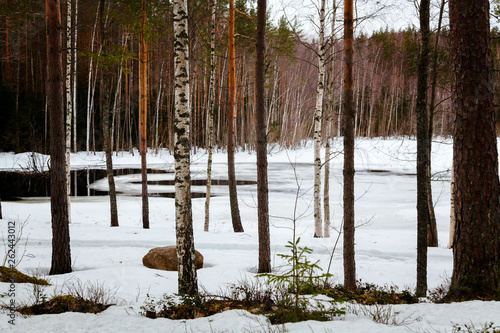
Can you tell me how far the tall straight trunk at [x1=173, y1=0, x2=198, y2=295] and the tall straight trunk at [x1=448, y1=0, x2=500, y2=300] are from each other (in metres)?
3.27

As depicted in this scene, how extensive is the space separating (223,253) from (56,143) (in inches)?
173

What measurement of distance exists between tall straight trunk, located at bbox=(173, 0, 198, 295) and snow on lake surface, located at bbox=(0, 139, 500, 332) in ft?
1.82

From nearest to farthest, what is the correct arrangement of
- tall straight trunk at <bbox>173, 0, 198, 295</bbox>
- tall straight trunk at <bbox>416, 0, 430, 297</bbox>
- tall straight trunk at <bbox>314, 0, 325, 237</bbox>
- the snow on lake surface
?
1. the snow on lake surface
2. tall straight trunk at <bbox>173, 0, 198, 295</bbox>
3. tall straight trunk at <bbox>416, 0, 430, 297</bbox>
4. tall straight trunk at <bbox>314, 0, 325, 237</bbox>

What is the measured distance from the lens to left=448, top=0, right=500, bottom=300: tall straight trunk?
3932mm

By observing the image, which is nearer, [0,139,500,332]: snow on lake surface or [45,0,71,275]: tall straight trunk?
[0,139,500,332]: snow on lake surface

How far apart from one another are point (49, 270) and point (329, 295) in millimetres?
5364

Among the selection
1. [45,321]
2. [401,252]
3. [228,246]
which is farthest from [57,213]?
[401,252]

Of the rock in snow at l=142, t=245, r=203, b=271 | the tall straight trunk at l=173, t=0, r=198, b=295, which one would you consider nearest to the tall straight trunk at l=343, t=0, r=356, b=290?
the tall straight trunk at l=173, t=0, r=198, b=295

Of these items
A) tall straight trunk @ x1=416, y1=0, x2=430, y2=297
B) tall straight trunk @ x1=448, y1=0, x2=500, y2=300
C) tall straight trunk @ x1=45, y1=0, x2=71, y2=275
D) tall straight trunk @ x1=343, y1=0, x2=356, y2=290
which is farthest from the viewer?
tall straight trunk @ x1=45, y1=0, x2=71, y2=275

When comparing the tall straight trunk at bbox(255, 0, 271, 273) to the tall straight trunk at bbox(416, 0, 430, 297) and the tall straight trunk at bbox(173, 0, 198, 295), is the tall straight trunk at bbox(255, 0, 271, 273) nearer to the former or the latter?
the tall straight trunk at bbox(173, 0, 198, 295)

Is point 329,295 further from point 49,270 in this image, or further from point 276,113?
point 276,113

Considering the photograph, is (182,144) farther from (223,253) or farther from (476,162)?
(223,253)

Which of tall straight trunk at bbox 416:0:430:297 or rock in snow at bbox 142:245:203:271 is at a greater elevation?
tall straight trunk at bbox 416:0:430:297

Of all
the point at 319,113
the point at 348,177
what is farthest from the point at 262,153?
the point at 319,113
